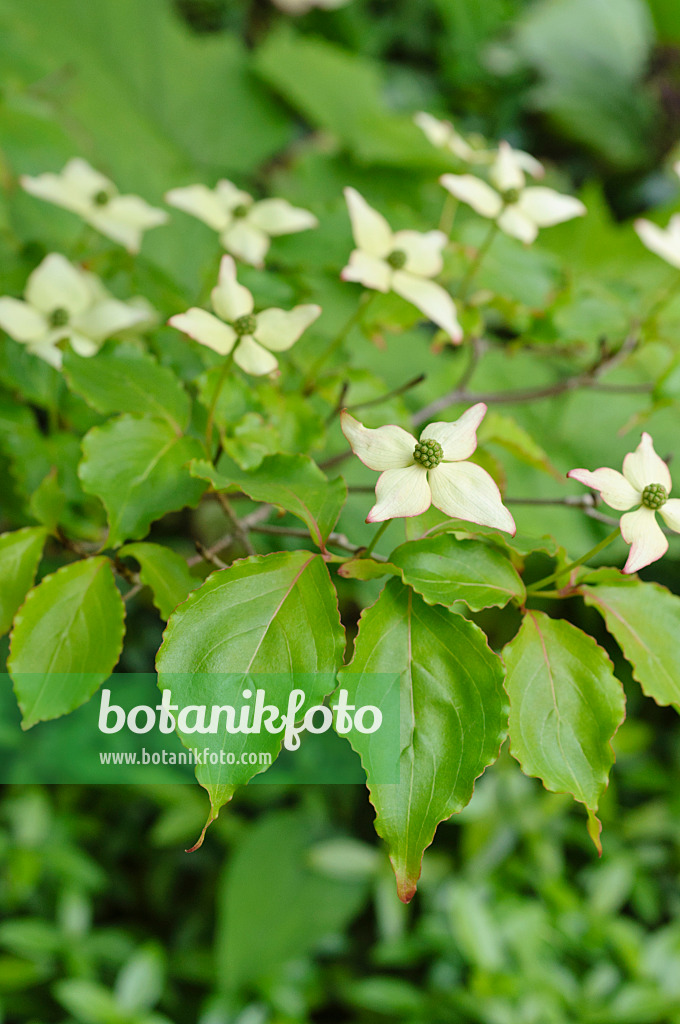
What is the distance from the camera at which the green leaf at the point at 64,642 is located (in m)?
0.43

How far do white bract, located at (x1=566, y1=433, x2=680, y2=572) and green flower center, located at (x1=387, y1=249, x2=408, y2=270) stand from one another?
237 millimetres

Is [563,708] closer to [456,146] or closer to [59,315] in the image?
[59,315]

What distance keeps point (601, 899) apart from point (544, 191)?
120cm

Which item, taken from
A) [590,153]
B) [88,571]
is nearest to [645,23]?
[590,153]

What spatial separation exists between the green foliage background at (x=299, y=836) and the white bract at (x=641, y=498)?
45cm

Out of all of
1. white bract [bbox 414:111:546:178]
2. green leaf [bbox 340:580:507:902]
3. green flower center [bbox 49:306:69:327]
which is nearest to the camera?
green leaf [bbox 340:580:507:902]

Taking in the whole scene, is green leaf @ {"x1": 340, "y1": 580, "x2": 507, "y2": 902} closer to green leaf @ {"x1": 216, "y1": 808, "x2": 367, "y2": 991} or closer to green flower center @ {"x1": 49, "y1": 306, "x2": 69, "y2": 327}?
green flower center @ {"x1": 49, "y1": 306, "x2": 69, "y2": 327}

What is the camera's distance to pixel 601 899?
1.33m

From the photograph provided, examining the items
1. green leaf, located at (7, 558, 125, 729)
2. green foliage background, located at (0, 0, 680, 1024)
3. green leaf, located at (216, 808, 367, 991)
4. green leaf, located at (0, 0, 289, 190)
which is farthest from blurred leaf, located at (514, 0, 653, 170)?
green leaf, located at (7, 558, 125, 729)

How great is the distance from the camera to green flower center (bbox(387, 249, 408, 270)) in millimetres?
560

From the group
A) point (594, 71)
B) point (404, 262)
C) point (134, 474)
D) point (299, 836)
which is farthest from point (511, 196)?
point (594, 71)

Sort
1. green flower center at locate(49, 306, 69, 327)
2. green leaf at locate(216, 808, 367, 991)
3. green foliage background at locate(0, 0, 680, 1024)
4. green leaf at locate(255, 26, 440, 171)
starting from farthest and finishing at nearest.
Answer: green leaf at locate(255, 26, 440, 171), green leaf at locate(216, 808, 367, 991), green foliage background at locate(0, 0, 680, 1024), green flower center at locate(49, 306, 69, 327)

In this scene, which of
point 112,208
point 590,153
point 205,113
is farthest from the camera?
point 590,153

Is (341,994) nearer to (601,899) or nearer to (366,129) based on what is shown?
(601,899)
